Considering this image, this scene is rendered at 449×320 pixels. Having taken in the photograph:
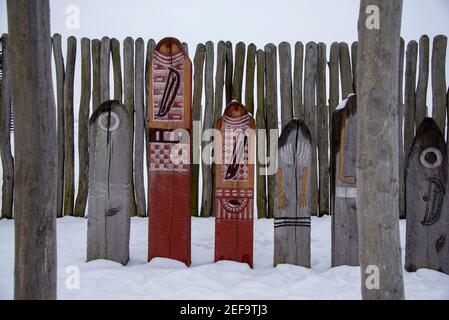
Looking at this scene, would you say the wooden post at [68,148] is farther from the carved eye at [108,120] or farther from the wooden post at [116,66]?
the carved eye at [108,120]

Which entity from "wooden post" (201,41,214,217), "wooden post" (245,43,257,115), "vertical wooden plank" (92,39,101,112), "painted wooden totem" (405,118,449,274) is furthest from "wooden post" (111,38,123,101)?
"painted wooden totem" (405,118,449,274)

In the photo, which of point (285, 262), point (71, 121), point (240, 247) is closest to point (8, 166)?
point (71, 121)

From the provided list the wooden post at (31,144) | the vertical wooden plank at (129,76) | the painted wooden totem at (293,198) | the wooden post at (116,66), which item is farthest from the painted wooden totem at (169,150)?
the wooden post at (116,66)

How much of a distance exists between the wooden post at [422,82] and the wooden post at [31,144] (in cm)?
461

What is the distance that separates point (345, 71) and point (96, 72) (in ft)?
10.2

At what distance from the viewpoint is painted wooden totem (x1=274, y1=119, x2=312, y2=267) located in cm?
367

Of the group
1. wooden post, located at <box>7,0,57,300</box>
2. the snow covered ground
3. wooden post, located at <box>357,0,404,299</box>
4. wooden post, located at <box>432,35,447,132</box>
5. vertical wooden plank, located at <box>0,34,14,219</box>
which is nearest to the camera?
wooden post, located at <box>7,0,57,300</box>

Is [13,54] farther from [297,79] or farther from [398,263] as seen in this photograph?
[297,79]

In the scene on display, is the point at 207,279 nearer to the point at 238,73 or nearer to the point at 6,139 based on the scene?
the point at 238,73

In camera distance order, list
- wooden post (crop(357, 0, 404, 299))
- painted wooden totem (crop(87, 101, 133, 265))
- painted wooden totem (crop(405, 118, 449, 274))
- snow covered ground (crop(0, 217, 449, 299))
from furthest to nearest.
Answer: painted wooden totem (crop(87, 101, 133, 265)), painted wooden totem (crop(405, 118, 449, 274)), snow covered ground (crop(0, 217, 449, 299)), wooden post (crop(357, 0, 404, 299))

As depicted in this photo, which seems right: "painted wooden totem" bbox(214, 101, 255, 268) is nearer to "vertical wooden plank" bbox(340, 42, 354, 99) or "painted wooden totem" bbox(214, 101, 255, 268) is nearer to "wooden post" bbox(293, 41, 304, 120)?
"wooden post" bbox(293, 41, 304, 120)

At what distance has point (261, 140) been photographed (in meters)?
5.48

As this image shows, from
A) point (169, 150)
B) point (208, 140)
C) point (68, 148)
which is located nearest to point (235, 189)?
point (169, 150)

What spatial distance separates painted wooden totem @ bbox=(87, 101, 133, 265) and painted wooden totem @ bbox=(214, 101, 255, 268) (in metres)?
0.81
